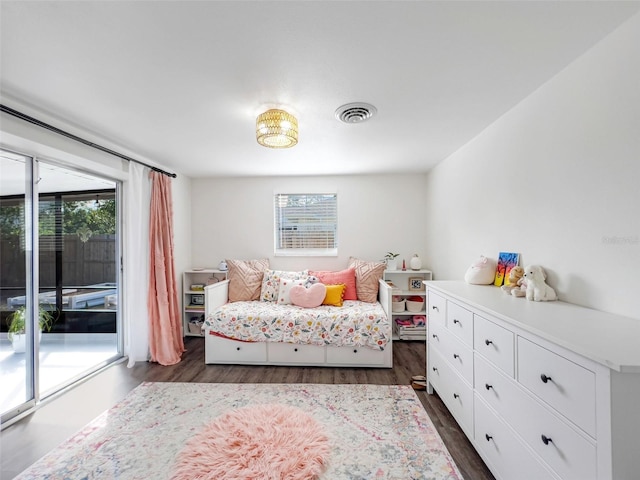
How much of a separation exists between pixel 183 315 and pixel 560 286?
3.84 m

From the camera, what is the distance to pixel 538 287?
5.08ft

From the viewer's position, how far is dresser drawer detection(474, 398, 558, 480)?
1.14m

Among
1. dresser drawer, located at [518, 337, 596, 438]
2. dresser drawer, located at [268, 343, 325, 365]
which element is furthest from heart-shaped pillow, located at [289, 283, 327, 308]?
dresser drawer, located at [518, 337, 596, 438]

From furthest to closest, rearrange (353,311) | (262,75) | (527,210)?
(353,311) → (527,210) → (262,75)

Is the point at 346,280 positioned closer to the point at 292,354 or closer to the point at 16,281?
the point at 292,354

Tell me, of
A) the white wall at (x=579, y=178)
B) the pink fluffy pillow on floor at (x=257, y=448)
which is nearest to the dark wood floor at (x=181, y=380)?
the pink fluffy pillow on floor at (x=257, y=448)

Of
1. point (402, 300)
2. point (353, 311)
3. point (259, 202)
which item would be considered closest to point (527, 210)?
point (353, 311)

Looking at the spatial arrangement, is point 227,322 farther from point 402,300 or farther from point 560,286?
point 560,286

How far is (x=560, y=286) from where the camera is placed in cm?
152

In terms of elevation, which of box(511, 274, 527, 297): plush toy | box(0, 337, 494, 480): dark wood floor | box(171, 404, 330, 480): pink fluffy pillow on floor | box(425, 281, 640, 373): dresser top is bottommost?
box(0, 337, 494, 480): dark wood floor

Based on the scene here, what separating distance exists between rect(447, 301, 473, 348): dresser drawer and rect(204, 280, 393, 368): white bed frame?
0.91 meters

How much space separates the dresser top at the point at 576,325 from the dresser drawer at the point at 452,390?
1.89 ft

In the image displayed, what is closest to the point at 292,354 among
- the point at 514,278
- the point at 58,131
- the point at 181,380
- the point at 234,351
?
the point at 234,351

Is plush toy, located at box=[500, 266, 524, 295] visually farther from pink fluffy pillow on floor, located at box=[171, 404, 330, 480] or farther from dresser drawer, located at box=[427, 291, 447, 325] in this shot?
pink fluffy pillow on floor, located at box=[171, 404, 330, 480]
